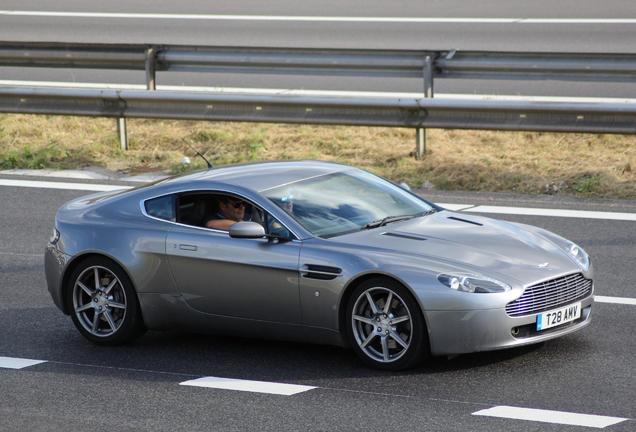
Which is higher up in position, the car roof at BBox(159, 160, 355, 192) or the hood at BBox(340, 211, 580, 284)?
the car roof at BBox(159, 160, 355, 192)

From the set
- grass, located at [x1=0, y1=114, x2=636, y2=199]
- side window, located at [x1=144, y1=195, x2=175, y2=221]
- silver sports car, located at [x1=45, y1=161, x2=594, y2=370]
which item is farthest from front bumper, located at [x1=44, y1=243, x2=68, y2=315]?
grass, located at [x1=0, y1=114, x2=636, y2=199]

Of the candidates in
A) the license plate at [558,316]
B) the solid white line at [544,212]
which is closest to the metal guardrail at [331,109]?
the solid white line at [544,212]

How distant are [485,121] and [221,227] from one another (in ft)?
19.5

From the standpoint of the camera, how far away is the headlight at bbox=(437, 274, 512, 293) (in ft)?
20.8

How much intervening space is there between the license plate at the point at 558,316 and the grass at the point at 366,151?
5.45 m

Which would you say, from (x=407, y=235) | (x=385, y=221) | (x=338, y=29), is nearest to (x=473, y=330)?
(x=407, y=235)

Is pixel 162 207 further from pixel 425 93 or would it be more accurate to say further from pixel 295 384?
pixel 425 93

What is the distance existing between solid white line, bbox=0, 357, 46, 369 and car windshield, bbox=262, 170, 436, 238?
1.97 m

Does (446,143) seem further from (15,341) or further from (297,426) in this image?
(297,426)

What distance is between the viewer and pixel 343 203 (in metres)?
7.31

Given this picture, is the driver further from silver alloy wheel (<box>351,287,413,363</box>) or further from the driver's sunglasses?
silver alloy wheel (<box>351,287,413,363</box>)

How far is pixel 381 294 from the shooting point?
6.60 meters

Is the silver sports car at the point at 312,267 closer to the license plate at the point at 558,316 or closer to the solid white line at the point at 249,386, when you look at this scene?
the license plate at the point at 558,316

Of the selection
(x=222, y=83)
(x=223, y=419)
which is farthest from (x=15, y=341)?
(x=222, y=83)
